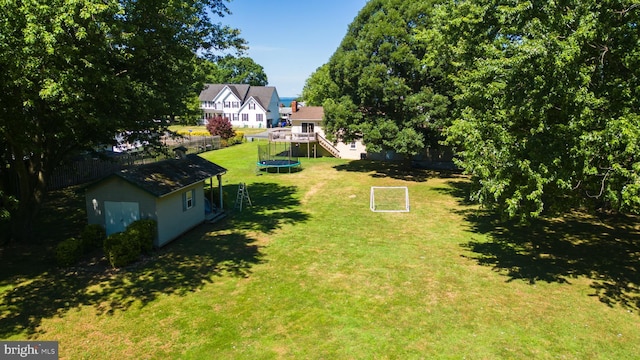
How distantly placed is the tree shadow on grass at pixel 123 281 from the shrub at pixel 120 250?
0.32 meters

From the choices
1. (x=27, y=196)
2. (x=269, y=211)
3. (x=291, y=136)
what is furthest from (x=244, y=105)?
(x=27, y=196)

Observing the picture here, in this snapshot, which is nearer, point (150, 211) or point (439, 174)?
point (150, 211)

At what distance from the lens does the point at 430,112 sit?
102 ft

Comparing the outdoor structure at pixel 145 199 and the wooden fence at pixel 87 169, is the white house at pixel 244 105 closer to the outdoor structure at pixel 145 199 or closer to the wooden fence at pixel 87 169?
the wooden fence at pixel 87 169

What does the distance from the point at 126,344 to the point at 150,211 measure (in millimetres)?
8005

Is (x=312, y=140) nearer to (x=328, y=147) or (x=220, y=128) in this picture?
(x=328, y=147)

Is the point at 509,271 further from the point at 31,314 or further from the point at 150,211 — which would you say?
the point at 31,314

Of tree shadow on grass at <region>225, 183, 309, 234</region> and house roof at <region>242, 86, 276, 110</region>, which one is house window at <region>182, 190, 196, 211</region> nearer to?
tree shadow on grass at <region>225, 183, 309, 234</region>

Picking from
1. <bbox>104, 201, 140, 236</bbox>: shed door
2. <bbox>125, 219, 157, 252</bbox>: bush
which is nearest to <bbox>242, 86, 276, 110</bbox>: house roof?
<bbox>104, 201, 140, 236</bbox>: shed door

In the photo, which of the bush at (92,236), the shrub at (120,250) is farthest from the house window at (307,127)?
the shrub at (120,250)

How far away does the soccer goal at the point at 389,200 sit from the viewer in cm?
2494

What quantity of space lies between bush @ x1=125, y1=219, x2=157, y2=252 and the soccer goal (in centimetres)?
1280

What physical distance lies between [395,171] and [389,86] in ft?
30.6

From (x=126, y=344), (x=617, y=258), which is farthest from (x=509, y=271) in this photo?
(x=126, y=344)
